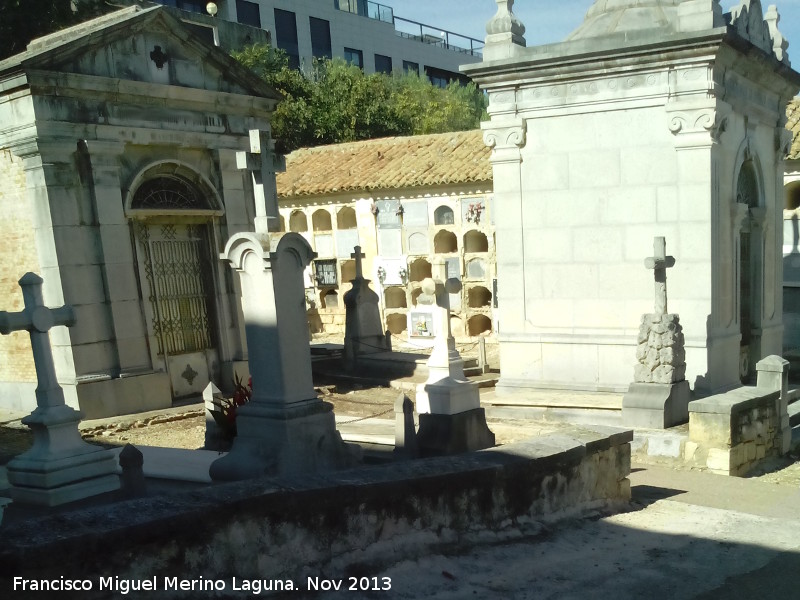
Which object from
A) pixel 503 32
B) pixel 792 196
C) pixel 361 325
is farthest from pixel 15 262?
pixel 792 196

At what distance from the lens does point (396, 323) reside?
20.0 m

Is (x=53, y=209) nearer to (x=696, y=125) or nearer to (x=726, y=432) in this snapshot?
(x=696, y=125)

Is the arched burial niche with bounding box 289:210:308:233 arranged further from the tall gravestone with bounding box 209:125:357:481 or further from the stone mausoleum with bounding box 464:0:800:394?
Answer: the tall gravestone with bounding box 209:125:357:481

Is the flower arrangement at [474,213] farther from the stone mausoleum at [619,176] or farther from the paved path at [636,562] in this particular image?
the paved path at [636,562]

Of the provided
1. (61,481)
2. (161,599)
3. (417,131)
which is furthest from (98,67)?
(417,131)

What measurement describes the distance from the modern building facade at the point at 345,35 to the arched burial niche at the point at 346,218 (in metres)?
14.5

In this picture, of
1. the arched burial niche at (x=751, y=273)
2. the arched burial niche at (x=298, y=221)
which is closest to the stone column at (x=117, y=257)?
the arched burial niche at (x=751, y=273)

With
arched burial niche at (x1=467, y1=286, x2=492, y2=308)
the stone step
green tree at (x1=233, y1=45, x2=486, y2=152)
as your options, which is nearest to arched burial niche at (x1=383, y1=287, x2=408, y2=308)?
arched burial niche at (x1=467, y1=286, x2=492, y2=308)

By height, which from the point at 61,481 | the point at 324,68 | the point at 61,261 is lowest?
the point at 61,481

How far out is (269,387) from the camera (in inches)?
223

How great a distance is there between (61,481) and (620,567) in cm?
419

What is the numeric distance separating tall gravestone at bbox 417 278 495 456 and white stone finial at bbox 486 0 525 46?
366 cm

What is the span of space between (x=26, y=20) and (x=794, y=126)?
15336 mm

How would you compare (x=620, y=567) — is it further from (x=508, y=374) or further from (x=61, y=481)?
(x=508, y=374)
